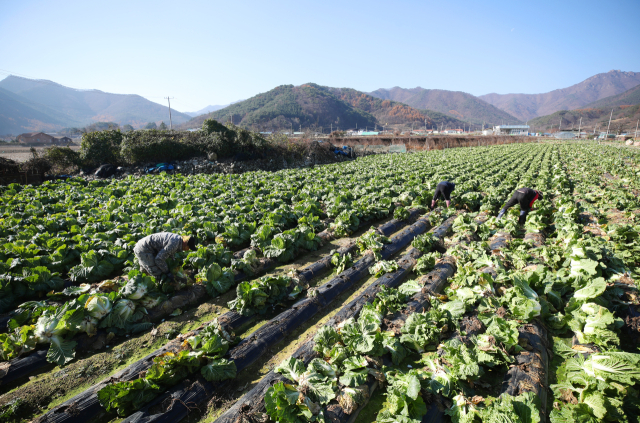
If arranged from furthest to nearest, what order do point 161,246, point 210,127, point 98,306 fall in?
1. point 210,127
2. point 161,246
3. point 98,306

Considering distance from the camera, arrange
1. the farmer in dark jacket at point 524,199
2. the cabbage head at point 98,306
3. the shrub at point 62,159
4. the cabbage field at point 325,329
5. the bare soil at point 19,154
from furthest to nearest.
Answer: the bare soil at point 19,154
the shrub at point 62,159
the farmer in dark jacket at point 524,199
the cabbage head at point 98,306
the cabbage field at point 325,329

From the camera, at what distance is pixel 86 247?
7.37 m

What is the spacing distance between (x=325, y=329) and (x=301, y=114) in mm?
124526

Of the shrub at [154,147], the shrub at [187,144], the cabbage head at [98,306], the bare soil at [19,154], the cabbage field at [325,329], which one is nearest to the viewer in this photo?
the cabbage field at [325,329]

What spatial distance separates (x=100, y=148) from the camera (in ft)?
81.0

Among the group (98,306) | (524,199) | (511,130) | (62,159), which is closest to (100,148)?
(62,159)

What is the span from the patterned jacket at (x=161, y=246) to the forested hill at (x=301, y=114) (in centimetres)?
9296

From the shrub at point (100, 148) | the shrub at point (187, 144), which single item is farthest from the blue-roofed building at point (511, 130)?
A: the shrub at point (100, 148)

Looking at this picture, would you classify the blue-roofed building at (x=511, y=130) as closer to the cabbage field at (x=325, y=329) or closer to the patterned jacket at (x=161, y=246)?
the cabbage field at (x=325, y=329)

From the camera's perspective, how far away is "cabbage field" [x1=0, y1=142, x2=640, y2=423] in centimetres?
340

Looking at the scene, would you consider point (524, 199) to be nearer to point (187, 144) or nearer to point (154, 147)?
point (187, 144)

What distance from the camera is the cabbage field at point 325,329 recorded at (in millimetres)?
3404

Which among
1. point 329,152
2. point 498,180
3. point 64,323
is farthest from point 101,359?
point 329,152

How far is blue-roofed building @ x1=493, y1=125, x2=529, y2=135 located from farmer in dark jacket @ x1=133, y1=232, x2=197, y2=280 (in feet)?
418
